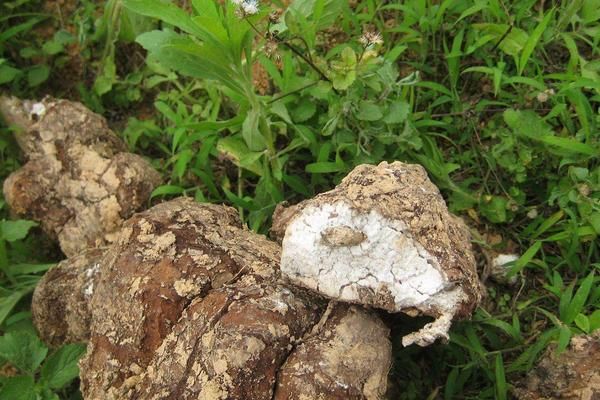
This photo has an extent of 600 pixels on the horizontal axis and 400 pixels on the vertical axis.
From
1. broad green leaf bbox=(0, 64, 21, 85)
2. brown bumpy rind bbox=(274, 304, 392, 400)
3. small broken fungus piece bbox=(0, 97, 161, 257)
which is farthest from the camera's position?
broad green leaf bbox=(0, 64, 21, 85)

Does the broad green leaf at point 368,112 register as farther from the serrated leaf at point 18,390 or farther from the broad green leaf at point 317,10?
the serrated leaf at point 18,390

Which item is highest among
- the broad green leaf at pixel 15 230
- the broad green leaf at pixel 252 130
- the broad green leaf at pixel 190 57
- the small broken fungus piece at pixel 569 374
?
the broad green leaf at pixel 190 57

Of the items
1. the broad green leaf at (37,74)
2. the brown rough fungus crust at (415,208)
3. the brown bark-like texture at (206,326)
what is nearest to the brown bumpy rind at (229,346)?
the brown bark-like texture at (206,326)

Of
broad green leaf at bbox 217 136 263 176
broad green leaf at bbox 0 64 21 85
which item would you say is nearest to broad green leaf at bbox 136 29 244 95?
broad green leaf at bbox 217 136 263 176

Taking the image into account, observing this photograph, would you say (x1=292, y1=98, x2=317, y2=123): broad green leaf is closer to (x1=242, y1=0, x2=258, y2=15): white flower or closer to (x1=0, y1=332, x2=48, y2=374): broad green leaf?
(x1=242, y1=0, x2=258, y2=15): white flower

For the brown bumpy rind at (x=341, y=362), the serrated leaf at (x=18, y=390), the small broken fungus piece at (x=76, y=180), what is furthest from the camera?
the small broken fungus piece at (x=76, y=180)

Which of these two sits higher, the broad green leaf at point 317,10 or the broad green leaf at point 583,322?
the broad green leaf at point 317,10

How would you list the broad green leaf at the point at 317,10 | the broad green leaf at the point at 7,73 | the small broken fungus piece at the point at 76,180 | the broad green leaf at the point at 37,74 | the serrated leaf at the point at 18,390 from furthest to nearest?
the broad green leaf at the point at 37,74
the broad green leaf at the point at 7,73
the small broken fungus piece at the point at 76,180
the broad green leaf at the point at 317,10
the serrated leaf at the point at 18,390
